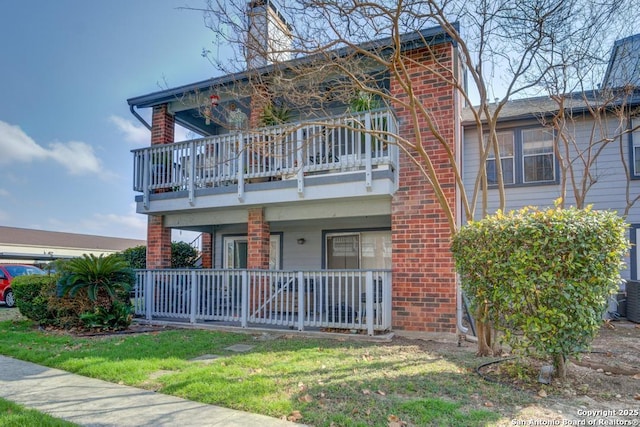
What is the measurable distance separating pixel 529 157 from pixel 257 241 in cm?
780

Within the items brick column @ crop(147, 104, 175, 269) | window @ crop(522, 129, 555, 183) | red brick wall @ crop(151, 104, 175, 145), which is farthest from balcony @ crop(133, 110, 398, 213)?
window @ crop(522, 129, 555, 183)

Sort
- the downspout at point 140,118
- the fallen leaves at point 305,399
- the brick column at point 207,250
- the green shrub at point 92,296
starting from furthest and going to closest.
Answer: the brick column at point 207,250, the downspout at point 140,118, the green shrub at point 92,296, the fallen leaves at point 305,399

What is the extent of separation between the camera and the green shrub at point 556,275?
13.9 feet

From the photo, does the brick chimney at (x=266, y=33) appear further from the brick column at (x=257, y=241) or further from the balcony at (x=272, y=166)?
the brick column at (x=257, y=241)

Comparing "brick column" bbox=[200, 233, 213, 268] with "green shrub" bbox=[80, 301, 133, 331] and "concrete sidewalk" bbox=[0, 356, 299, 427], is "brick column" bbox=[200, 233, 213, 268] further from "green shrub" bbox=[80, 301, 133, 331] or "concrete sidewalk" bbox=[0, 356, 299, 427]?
"concrete sidewalk" bbox=[0, 356, 299, 427]

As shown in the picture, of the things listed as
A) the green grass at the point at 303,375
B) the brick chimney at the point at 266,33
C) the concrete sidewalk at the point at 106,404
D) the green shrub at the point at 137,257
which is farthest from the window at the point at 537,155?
the green shrub at the point at 137,257

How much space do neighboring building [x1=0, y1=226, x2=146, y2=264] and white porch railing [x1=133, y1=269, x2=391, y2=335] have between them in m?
18.9

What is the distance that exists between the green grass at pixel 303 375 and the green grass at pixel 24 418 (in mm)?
1031

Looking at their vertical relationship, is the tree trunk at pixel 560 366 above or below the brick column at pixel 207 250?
below

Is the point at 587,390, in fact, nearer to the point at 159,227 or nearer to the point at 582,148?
the point at 582,148

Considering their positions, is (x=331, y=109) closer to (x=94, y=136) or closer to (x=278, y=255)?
(x=278, y=255)

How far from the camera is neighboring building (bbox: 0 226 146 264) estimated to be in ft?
88.2

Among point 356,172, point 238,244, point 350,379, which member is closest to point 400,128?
point 356,172

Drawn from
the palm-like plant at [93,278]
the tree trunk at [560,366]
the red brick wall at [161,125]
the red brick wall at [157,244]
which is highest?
the red brick wall at [161,125]
